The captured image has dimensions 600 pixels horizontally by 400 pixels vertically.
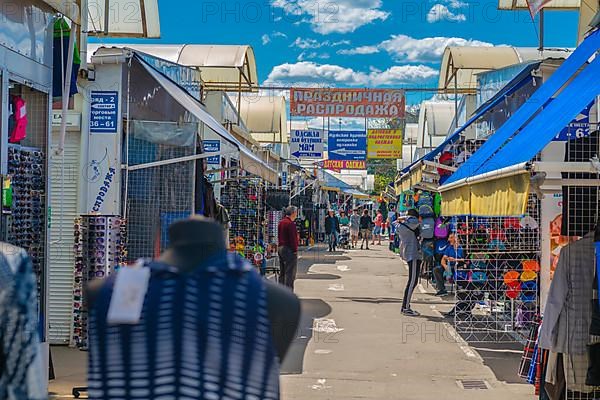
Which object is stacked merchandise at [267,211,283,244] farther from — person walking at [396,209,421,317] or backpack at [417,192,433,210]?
person walking at [396,209,421,317]

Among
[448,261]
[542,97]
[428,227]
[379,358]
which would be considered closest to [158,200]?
[379,358]

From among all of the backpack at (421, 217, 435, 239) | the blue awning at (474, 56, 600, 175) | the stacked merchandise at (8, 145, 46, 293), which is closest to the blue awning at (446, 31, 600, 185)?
the blue awning at (474, 56, 600, 175)

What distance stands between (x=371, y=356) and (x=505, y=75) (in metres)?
5.33

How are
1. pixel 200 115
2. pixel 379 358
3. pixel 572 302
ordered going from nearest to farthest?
1. pixel 572 302
2. pixel 200 115
3. pixel 379 358

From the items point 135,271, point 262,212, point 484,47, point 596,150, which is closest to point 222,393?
point 135,271

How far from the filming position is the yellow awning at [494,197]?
5227 mm

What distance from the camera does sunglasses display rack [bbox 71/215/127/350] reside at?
8.53 m

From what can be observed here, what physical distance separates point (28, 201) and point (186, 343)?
15.2ft

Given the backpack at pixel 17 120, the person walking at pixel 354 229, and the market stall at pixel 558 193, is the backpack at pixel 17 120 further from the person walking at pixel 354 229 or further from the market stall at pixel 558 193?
the person walking at pixel 354 229

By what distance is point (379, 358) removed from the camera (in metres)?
9.25

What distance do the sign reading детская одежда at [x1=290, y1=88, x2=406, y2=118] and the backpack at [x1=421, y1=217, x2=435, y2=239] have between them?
4061 mm

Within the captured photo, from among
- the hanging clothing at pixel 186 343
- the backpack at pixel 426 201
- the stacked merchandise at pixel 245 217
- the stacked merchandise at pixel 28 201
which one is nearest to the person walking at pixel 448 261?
the backpack at pixel 426 201

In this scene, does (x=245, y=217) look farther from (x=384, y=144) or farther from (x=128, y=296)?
(x=384, y=144)

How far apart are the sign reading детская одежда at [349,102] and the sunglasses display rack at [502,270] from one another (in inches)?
286
